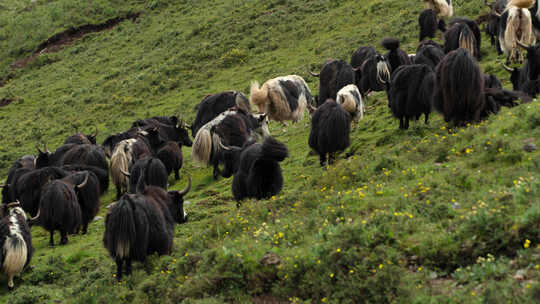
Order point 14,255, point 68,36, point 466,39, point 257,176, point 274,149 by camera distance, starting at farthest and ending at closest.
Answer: point 68,36 < point 466,39 < point 257,176 < point 14,255 < point 274,149

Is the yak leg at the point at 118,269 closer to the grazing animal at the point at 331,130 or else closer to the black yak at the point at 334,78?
the grazing animal at the point at 331,130

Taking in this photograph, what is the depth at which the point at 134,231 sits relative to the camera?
842 centimetres

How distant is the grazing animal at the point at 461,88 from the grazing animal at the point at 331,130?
7.05 ft

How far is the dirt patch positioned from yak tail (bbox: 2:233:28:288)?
33.3m

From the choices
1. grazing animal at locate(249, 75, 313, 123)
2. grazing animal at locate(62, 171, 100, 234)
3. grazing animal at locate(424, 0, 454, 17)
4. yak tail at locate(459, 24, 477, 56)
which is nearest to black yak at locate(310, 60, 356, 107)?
grazing animal at locate(249, 75, 313, 123)

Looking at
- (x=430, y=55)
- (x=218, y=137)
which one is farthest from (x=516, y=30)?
(x=218, y=137)

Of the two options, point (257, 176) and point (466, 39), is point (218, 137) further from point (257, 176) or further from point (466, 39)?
point (466, 39)

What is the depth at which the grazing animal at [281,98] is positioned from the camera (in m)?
17.1

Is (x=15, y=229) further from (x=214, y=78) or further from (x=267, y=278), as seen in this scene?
(x=214, y=78)

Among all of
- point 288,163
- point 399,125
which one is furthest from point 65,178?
point 399,125

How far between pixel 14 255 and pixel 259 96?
8750 millimetres

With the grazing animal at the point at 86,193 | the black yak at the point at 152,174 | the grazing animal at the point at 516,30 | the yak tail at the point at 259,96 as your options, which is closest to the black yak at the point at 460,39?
the grazing animal at the point at 516,30

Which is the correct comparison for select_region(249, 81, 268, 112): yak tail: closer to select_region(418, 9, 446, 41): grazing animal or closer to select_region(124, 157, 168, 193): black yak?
select_region(124, 157, 168, 193): black yak

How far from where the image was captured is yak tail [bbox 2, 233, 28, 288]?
1009 cm
